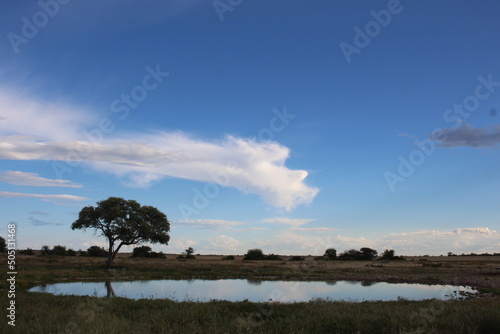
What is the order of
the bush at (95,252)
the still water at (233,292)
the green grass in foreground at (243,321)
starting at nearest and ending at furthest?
the green grass in foreground at (243,321)
the still water at (233,292)
the bush at (95,252)

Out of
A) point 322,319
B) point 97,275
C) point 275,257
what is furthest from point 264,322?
point 275,257

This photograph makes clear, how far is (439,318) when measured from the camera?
13.9 meters

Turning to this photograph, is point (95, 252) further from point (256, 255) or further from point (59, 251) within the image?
point (256, 255)

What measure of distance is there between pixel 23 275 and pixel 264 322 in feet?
105

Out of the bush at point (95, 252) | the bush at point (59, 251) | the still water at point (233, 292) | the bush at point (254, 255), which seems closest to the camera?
the still water at point (233, 292)

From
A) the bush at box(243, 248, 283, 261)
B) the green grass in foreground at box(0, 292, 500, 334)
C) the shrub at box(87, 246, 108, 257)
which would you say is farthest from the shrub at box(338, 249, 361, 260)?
the green grass in foreground at box(0, 292, 500, 334)

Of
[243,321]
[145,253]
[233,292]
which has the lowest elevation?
[233,292]

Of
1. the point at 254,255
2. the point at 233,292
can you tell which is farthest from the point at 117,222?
the point at 254,255

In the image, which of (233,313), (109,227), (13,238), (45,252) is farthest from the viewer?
(45,252)

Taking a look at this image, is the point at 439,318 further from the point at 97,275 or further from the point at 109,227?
the point at 109,227

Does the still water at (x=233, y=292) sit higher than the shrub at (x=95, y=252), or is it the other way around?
the shrub at (x=95, y=252)

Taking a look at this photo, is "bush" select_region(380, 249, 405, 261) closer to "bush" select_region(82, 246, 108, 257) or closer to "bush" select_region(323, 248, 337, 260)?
"bush" select_region(323, 248, 337, 260)

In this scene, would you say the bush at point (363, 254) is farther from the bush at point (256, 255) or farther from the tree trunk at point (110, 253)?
the tree trunk at point (110, 253)

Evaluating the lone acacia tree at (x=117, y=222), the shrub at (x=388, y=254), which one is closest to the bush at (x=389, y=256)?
the shrub at (x=388, y=254)
